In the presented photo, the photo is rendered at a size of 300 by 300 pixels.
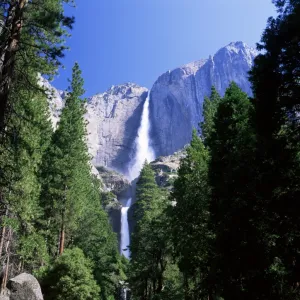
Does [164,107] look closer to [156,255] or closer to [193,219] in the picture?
[156,255]

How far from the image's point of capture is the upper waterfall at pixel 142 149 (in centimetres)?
10299

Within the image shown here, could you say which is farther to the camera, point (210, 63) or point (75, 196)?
point (210, 63)

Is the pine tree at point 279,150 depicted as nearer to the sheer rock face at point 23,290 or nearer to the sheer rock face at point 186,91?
the sheer rock face at point 23,290

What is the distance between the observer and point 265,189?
1058cm

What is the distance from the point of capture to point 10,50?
8344 mm

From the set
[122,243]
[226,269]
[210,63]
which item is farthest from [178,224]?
[210,63]

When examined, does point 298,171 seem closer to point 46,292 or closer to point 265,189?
point 265,189

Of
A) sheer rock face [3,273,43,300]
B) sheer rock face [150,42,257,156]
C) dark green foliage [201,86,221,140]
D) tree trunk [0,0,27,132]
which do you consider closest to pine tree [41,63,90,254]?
sheer rock face [3,273,43,300]

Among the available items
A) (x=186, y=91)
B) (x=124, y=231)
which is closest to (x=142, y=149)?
(x=186, y=91)

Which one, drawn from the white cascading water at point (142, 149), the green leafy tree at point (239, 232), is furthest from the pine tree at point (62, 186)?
the white cascading water at point (142, 149)

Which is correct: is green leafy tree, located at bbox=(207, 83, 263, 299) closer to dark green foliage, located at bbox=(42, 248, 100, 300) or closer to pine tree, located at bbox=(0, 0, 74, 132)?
pine tree, located at bbox=(0, 0, 74, 132)

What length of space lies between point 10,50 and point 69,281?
44.5 ft

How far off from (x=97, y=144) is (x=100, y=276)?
287 ft

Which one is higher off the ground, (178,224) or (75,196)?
(75,196)
